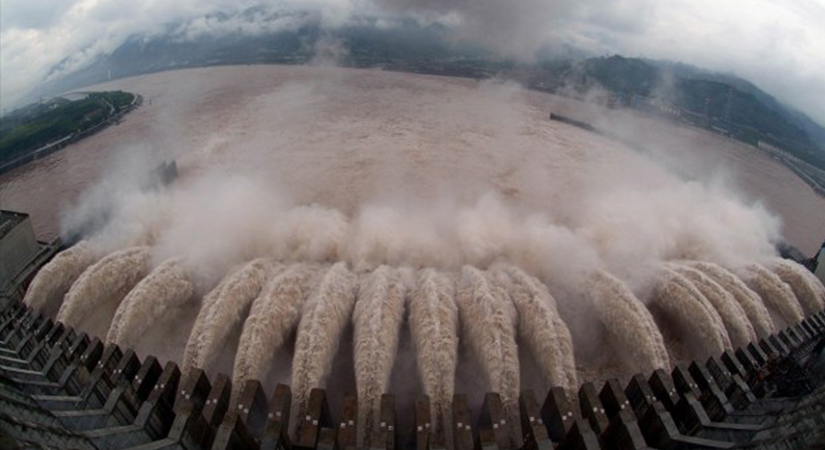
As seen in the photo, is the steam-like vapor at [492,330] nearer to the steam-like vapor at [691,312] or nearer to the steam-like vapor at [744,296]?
the steam-like vapor at [691,312]

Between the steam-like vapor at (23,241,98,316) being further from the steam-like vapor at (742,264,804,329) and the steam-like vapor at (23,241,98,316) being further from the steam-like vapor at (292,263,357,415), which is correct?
the steam-like vapor at (742,264,804,329)

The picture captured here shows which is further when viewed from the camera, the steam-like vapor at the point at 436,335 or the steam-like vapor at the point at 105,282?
the steam-like vapor at the point at 105,282

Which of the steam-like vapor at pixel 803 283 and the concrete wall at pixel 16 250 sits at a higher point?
the concrete wall at pixel 16 250

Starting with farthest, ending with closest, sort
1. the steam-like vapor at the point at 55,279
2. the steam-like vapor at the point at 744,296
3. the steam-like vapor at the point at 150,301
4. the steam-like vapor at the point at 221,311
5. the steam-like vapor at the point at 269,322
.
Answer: the steam-like vapor at the point at 55,279 → the steam-like vapor at the point at 744,296 → the steam-like vapor at the point at 150,301 → the steam-like vapor at the point at 221,311 → the steam-like vapor at the point at 269,322

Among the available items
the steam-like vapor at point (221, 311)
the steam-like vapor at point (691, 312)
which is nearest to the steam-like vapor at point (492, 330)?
the steam-like vapor at point (691, 312)

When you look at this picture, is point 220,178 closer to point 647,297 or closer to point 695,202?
point 647,297

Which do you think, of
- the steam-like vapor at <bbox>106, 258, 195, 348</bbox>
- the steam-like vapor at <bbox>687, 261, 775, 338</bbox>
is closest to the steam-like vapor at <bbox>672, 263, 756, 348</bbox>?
the steam-like vapor at <bbox>687, 261, 775, 338</bbox>

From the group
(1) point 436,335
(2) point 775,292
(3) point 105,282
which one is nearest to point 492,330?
(1) point 436,335
